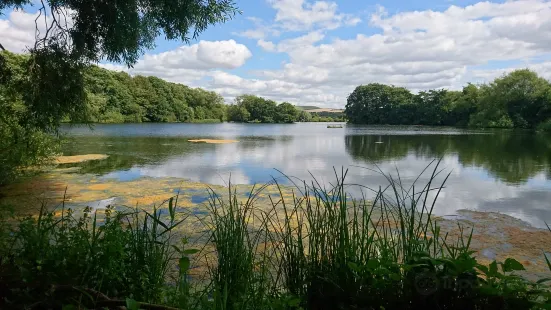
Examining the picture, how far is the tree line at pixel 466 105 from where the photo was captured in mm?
51688

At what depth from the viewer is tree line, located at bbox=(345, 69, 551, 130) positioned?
51.7 meters

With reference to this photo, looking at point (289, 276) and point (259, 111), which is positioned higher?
point (259, 111)

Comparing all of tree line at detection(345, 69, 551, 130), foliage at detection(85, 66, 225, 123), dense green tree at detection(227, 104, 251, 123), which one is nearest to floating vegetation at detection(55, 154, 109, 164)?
foliage at detection(85, 66, 225, 123)

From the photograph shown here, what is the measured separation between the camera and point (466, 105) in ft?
226

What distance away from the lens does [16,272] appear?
146cm

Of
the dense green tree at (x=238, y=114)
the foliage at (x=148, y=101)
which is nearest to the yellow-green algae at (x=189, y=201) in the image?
the foliage at (x=148, y=101)

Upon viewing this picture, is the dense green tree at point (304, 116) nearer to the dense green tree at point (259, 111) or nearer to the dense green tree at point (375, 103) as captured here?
the dense green tree at point (259, 111)

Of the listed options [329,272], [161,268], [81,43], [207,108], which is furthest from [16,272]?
[207,108]

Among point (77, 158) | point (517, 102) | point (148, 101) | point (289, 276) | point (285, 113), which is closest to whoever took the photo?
point (289, 276)

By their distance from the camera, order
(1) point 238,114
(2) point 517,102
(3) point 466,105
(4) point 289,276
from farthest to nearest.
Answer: (1) point 238,114
(3) point 466,105
(2) point 517,102
(4) point 289,276

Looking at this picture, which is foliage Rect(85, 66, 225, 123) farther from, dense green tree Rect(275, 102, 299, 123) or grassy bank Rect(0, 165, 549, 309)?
grassy bank Rect(0, 165, 549, 309)

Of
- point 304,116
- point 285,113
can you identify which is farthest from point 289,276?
point 304,116

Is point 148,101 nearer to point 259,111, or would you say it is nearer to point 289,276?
point 259,111

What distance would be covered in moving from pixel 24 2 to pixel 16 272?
5809mm
